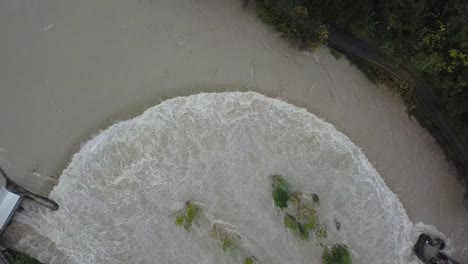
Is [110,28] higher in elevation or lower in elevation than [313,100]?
lower

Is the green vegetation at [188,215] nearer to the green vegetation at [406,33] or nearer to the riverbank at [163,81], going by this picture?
the riverbank at [163,81]

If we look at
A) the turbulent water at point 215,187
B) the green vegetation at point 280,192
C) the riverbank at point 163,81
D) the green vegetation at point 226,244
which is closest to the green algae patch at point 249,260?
the turbulent water at point 215,187

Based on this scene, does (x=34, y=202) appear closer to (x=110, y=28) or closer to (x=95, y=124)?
(x=95, y=124)

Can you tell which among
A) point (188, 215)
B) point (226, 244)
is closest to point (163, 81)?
point (188, 215)

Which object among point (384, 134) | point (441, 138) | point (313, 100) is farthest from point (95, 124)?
point (441, 138)

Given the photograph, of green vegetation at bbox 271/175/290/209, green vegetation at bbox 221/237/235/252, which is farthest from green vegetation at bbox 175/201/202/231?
green vegetation at bbox 271/175/290/209

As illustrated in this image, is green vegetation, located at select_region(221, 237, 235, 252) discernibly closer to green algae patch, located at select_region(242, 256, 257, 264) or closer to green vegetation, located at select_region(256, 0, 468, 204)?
green algae patch, located at select_region(242, 256, 257, 264)

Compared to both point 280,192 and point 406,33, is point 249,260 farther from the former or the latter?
point 406,33
